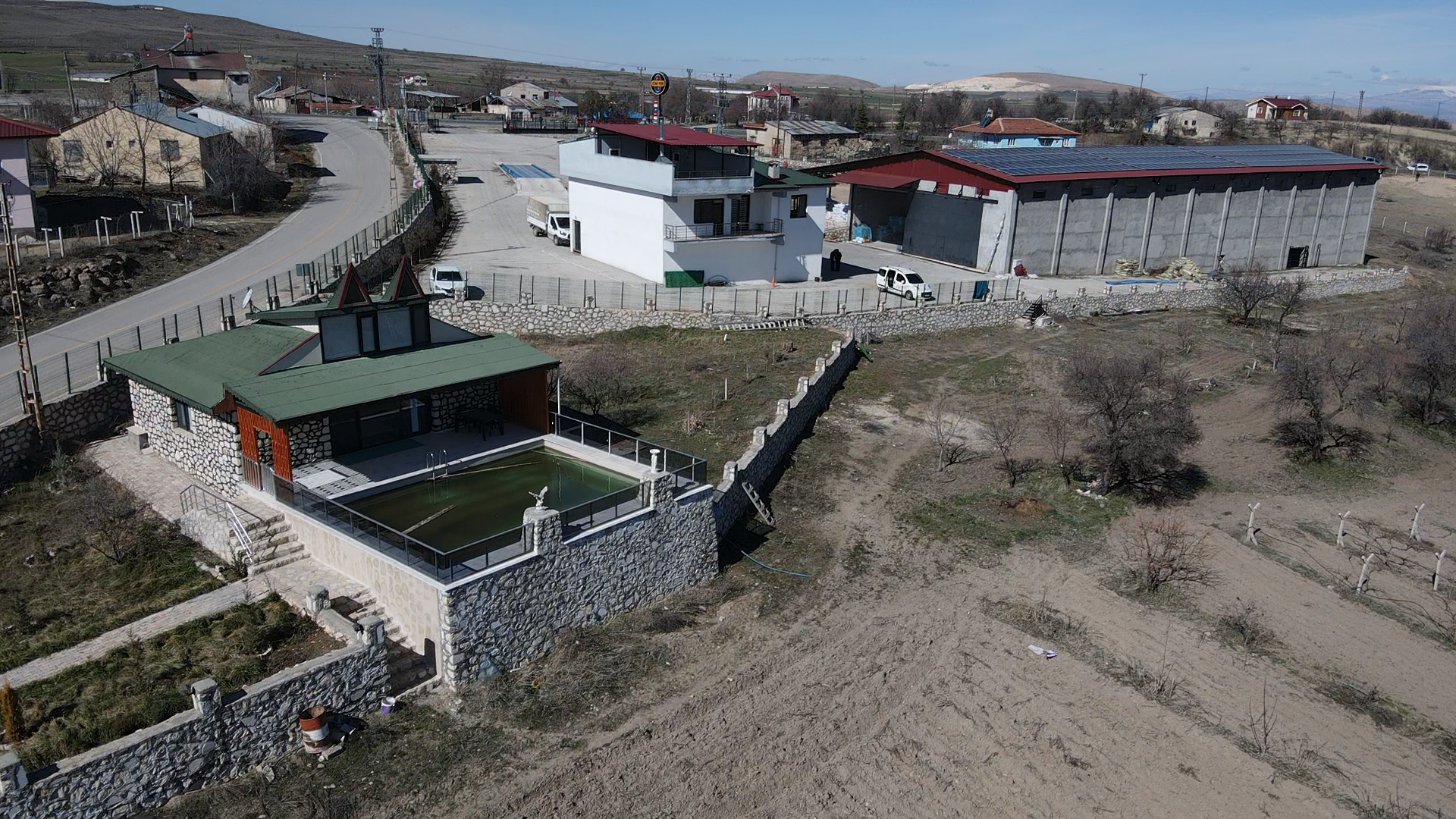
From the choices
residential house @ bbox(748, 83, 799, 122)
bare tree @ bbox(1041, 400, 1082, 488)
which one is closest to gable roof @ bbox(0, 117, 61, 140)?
bare tree @ bbox(1041, 400, 1082, 488)

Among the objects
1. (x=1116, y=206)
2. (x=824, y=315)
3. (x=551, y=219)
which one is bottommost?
(x=824, y=315)

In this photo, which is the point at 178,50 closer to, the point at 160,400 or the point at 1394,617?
the point at 160,400

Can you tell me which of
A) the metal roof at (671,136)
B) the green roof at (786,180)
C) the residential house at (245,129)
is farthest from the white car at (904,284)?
the residential house at (245,129)

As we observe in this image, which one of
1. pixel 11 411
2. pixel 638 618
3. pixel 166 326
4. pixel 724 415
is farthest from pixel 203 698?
pixel 166 326

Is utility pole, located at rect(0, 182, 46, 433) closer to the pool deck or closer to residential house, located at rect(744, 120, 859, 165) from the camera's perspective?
the pool deck

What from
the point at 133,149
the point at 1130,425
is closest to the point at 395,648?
the point at 1130,425

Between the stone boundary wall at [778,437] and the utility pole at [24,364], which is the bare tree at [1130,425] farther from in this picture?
the utility pole at [24,364]

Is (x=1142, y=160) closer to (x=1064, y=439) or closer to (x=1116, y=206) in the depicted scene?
(x=1116, y=206)
